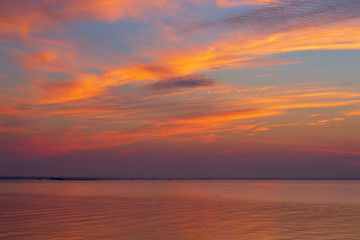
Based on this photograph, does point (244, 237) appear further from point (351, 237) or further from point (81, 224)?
point (81, 224)

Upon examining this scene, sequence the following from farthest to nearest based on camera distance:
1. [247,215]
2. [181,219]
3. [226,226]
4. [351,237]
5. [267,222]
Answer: [247,215] < [181,219] < [267,222] < [226,226] < [351,237]

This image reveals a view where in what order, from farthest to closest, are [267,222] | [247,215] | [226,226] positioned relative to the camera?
[247,215] < [267,222] < [226,226]

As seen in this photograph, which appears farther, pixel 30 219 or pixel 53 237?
pixel 30 219

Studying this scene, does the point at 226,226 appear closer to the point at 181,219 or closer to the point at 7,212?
the point at 181,219

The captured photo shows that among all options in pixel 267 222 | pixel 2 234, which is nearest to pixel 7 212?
pixel 2 234

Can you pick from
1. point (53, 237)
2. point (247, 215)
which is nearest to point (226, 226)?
point (247, 215)

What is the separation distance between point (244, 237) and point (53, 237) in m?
13.3

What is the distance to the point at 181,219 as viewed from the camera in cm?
4209

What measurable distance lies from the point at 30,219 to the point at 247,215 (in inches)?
860

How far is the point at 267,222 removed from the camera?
39375 mm

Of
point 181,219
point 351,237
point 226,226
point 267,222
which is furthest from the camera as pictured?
point 181,219

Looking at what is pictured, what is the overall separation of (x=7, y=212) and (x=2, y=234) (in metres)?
17.9

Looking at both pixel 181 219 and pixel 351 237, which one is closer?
pixel 351 237

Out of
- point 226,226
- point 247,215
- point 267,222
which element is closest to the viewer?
point 226,226
